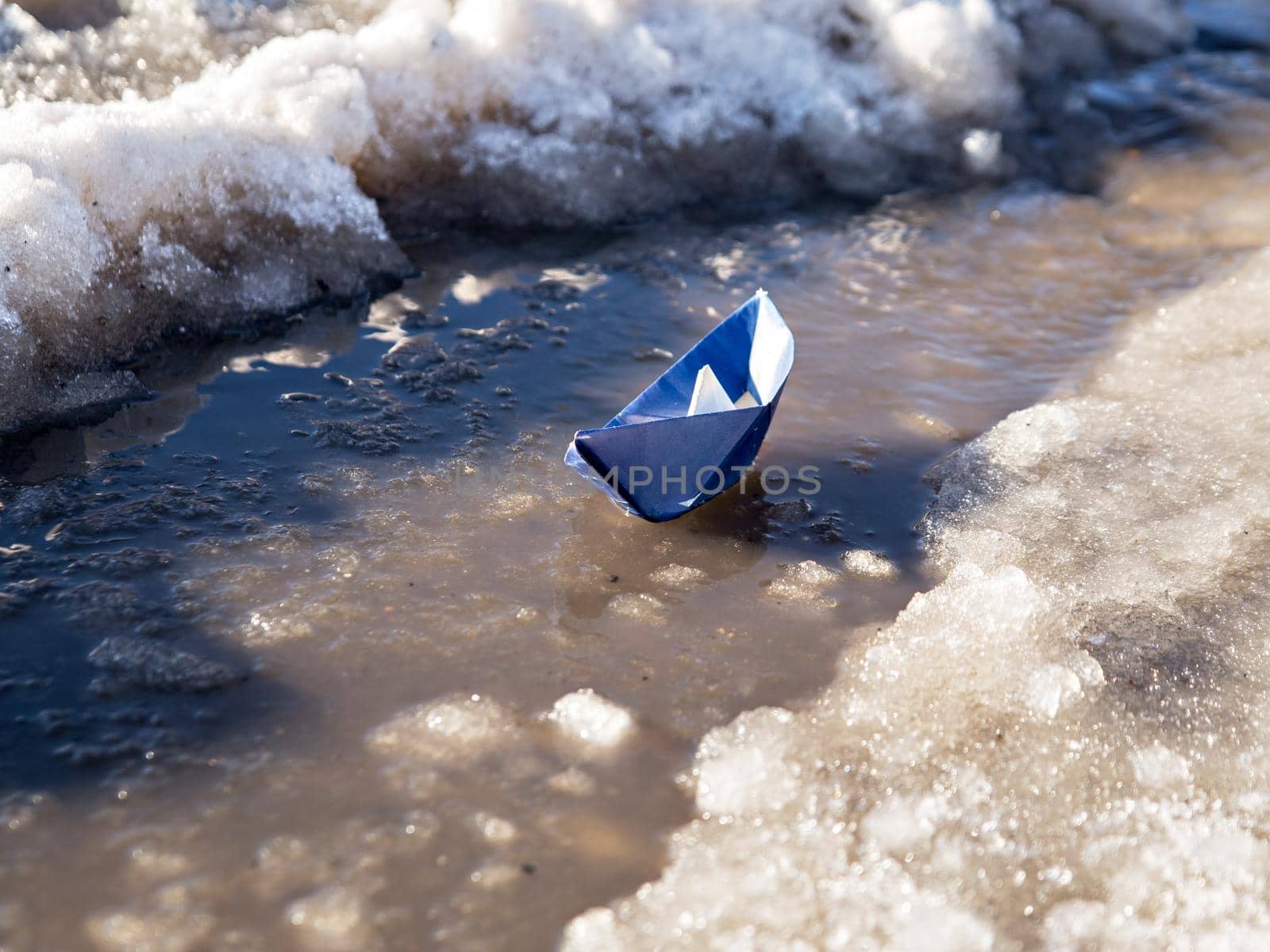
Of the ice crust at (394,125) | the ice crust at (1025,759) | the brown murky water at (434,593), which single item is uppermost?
the ice crust at (394,125)

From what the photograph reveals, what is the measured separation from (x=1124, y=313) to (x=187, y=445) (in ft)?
10.4

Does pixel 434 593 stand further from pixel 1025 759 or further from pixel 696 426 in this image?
pixel 1025 759

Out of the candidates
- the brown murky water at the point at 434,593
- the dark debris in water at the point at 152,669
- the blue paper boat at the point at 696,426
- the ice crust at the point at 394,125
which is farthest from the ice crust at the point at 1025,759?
the ice crust at the point at 394,125

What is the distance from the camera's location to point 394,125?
159 inches

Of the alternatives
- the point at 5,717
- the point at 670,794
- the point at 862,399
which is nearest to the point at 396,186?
the point at 862,399

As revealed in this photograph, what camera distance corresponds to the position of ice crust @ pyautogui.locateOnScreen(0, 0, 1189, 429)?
10.2 feet

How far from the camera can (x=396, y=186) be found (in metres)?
4.04

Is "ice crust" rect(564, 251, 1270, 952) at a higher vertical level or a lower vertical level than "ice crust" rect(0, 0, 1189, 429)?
lower

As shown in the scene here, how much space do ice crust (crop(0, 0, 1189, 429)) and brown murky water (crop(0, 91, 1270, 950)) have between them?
27cm

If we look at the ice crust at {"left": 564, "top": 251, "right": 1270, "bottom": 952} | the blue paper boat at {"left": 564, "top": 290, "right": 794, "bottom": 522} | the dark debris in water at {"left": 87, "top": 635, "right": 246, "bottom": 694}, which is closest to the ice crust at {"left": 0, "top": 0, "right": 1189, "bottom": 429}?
the dark debris in water at {"left": 87, "top": 635, "right": 246, "bottom": 694}

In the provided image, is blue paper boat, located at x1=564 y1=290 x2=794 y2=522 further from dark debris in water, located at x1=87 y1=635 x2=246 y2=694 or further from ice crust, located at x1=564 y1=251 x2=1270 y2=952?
dark debris in water, located at x1=87 y1=635 x2=246 y2=694

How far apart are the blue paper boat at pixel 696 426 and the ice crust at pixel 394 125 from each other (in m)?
1.40

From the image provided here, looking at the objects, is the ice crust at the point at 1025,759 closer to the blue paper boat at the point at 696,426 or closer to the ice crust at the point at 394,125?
the blue paper boat at the point at 696,426

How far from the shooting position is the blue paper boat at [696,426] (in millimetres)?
2379
